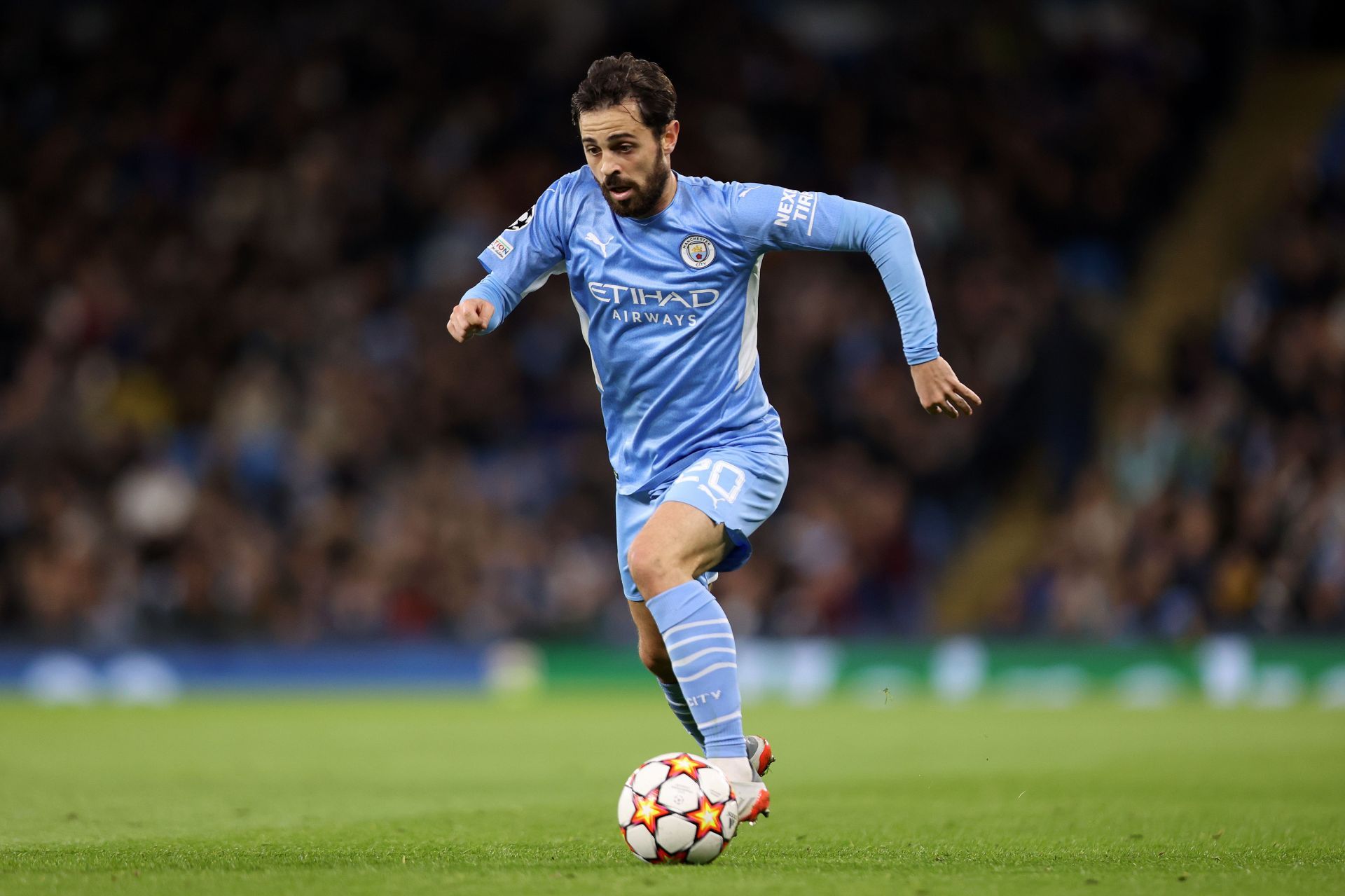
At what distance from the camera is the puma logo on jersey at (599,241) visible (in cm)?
629

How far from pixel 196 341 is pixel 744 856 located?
14835 millimetres

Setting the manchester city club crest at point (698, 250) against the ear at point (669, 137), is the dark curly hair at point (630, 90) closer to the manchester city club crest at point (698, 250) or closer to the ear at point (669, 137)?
the ear at point (669, 137)

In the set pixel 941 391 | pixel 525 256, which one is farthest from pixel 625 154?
pixel 941 391

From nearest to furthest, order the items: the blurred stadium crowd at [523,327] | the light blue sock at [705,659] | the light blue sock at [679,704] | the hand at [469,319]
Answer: the light blue sock at [705,659]
the hand at [469,319]
the light blue sock at [679,704]
the blurred stadium crowd at [523,327]

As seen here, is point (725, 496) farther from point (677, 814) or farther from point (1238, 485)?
point (1238, 485)

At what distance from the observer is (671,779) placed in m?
5.57

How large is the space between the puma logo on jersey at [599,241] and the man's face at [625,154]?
147mm

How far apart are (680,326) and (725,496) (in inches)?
25.7

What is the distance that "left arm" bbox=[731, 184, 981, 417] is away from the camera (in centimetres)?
597

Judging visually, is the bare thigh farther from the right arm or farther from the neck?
the neck

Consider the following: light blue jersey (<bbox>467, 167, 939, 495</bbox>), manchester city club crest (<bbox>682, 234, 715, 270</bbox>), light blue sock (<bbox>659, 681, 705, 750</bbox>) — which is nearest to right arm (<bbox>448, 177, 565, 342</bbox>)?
light blue jersey (<bbox>467, 167, 939, 495</bbox>)

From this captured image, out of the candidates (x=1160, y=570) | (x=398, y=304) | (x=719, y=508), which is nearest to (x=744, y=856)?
(x=719, y=508)

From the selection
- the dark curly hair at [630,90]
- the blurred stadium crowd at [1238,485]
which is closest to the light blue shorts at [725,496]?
the dark curly hair at [630,90]

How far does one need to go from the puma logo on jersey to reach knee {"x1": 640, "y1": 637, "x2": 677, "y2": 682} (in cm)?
144
